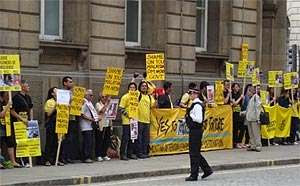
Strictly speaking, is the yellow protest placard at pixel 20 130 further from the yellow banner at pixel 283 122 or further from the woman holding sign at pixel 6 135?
the yellow banner at pixel 283 122

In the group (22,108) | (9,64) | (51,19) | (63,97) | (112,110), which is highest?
(51,19)

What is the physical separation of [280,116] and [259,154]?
340 centimetres

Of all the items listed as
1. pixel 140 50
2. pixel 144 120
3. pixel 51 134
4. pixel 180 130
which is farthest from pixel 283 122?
pixel 51 134

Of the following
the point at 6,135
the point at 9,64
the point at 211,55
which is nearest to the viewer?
the point at 9,64

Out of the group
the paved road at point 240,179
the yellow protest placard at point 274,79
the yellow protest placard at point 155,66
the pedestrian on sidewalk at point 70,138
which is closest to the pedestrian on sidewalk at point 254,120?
the yellow protest placard at point 274,79

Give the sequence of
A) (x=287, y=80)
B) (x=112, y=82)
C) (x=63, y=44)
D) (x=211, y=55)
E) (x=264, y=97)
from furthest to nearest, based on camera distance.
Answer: (x=211, y=55) → (x=287, y=80) → (x=264, y=97) → (x=63, y=44) → (x=112, y=82)

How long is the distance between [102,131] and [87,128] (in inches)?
27.3

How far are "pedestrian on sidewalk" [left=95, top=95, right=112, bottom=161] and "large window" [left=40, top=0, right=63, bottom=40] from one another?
9.24 feet

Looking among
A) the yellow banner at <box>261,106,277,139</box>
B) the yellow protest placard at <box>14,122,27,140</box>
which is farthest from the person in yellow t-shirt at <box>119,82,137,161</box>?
the yellow banner at <box>261,106,277,139</box>

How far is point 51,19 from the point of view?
2092cm

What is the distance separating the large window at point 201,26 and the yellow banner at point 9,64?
438 inches

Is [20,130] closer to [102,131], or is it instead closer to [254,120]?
[102,131]

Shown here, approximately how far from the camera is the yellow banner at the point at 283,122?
24269 mm

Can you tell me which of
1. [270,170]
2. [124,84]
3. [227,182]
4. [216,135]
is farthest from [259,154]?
[227,182]
